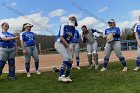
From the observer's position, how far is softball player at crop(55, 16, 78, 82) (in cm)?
1059

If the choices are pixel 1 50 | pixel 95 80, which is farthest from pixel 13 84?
pixel 95 80

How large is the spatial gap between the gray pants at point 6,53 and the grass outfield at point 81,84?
754 mm

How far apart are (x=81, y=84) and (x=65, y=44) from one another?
136 cm

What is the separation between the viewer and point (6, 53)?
1183cm

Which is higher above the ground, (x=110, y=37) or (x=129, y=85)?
(x=110, y=37)

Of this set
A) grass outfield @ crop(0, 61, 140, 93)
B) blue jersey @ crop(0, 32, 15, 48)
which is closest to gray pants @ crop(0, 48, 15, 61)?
blue jersey @ crop(0, 32, 15, 48)

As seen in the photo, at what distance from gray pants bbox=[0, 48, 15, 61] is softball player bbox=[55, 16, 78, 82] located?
73.7 inches

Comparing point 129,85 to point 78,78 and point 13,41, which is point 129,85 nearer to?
point 78,78

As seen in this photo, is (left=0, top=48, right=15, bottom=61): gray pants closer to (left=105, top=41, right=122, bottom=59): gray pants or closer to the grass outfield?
the grass outfield

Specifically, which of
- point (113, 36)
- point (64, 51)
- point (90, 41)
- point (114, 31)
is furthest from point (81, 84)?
point (90, 41)

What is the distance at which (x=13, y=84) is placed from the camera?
1073cm

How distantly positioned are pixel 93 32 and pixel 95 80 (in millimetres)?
3848

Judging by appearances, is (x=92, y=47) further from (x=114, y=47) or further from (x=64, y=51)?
(x=64, y=51)

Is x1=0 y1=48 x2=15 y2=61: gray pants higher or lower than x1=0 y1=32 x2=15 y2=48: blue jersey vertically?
lower
